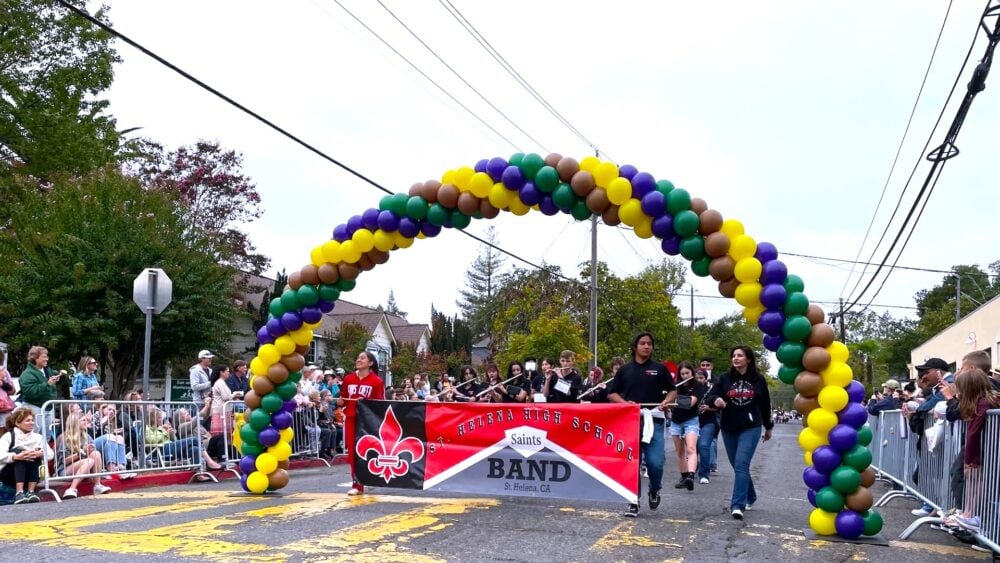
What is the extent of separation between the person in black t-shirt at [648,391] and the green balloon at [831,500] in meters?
1.66

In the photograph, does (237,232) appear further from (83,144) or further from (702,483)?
(702,483)

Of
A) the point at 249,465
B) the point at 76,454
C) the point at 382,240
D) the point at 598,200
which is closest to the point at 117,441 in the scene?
the point at 76,454

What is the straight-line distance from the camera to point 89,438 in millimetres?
11086

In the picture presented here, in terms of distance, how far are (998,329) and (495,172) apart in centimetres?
2100

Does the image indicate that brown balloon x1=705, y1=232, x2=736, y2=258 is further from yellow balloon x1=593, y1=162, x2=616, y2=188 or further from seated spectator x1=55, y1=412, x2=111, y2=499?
seated spectator x1=55, y1=412, x2=111, y2=499

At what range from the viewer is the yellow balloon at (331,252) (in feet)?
33.2

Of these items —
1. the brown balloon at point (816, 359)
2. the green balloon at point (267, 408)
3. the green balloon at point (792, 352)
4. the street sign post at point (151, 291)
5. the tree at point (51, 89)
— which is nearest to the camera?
the brown balloon at point (816, 359)

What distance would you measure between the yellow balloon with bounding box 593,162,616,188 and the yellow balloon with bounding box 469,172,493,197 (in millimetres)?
1169

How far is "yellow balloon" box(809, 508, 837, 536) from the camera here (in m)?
7.75

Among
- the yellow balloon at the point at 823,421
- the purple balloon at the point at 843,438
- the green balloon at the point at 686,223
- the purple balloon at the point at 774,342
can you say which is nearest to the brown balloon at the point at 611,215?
the green balloon at the point at 686,223

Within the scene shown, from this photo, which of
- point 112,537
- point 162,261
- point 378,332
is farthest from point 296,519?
point 378,332

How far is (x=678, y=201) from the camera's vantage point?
8.59 m

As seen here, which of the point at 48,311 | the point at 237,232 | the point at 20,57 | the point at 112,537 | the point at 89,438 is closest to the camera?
the point at 112,537

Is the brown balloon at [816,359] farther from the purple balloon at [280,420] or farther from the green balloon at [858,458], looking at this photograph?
the purple balloon at [280,420]
